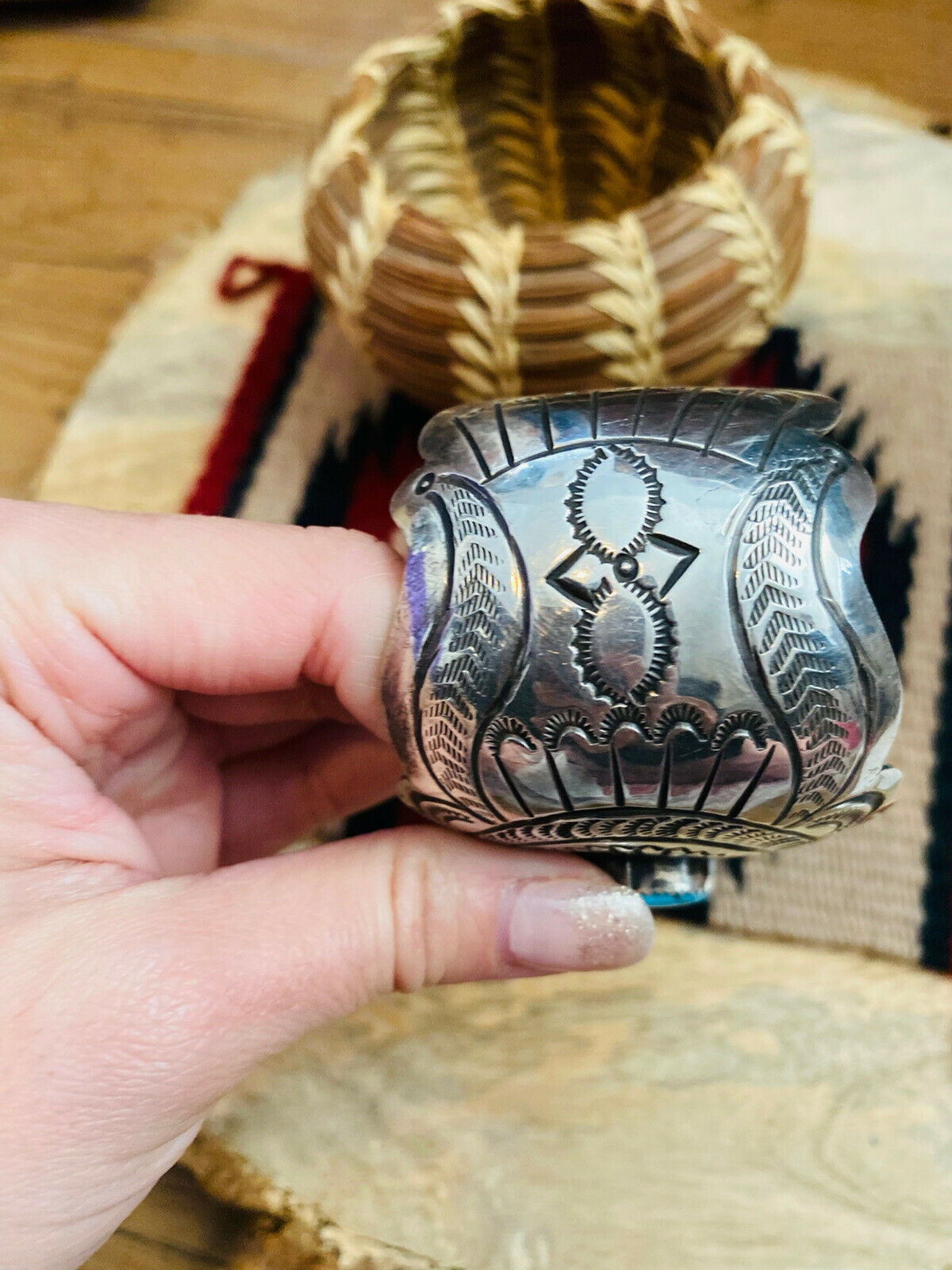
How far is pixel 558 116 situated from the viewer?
3.25 feet

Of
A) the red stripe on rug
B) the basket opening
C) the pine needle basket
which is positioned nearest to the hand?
the pine needle basket

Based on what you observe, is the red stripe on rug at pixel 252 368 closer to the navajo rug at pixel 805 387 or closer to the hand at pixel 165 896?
the navajo rug at pixel 805 387

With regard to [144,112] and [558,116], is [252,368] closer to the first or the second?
[558,116]

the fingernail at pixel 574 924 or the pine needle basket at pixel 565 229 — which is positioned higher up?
the pine needle basket at pixel 565 229

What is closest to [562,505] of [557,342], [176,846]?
[557,342]

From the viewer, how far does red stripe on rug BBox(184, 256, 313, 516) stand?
937 millimetres

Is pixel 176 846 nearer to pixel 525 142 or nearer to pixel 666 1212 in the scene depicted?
pixel 666 1212

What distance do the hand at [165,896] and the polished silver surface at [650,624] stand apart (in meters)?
0.07

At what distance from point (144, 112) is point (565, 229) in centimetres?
91

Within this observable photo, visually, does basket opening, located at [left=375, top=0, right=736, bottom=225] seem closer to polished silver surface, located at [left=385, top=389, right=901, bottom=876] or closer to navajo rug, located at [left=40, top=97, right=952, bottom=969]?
navajo rug, located at [left=40, top=97, right=952, bottom=969]

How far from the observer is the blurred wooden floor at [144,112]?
46.1 inches

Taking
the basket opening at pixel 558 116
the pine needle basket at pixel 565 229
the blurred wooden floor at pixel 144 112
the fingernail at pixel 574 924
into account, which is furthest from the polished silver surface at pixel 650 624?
the blurred wooden floor at pixel 144 112

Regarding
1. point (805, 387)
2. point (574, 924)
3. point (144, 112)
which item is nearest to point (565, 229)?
point (805, 387)

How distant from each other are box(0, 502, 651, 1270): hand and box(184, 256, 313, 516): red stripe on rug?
349 millimetres
